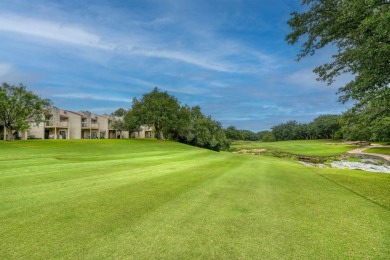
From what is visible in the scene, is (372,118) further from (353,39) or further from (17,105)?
(17,105)

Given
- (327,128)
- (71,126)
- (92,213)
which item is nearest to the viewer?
(92,213)

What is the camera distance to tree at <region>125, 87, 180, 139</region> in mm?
54938

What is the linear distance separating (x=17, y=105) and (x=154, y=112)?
80.7 ft

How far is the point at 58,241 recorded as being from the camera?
3.95 meters

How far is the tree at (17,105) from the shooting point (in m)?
38.0

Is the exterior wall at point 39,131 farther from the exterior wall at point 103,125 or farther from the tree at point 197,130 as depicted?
the tree at point 197,130

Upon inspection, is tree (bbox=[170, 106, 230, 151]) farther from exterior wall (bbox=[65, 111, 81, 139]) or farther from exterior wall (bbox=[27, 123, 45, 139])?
exterior wall (bbox=[27, 123, 45, 139])

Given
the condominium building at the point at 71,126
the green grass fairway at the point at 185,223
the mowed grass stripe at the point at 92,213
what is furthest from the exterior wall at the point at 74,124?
the mowed grass stripe at the point at 92,213

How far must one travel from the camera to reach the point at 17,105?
A: 38.7 metres

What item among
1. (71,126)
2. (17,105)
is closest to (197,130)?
(71,126)

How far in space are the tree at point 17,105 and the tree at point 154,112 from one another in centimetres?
1937

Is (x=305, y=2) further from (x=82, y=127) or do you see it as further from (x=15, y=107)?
(x=82, y=127)

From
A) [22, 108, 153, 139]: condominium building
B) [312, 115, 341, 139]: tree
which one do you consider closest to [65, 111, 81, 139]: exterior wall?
[22, 108, 153, 139]: condominium building

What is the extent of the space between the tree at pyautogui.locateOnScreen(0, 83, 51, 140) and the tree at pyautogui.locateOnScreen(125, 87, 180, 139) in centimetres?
1937
